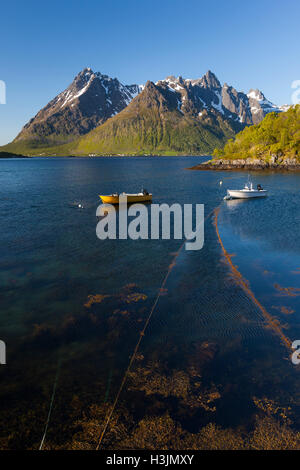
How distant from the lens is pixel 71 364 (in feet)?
47.9

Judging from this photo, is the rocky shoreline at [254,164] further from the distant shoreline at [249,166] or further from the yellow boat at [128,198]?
the yellow boat at [128,198]

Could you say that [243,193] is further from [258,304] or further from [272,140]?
[272,140]

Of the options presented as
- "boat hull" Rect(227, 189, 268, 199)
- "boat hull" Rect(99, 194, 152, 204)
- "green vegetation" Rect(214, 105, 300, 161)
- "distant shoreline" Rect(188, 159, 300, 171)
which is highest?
"green vegetation" Rect(214, 105, 300, 161)

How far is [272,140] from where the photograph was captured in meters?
171

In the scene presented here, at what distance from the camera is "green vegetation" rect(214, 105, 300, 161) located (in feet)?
518

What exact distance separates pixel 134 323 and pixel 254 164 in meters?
166

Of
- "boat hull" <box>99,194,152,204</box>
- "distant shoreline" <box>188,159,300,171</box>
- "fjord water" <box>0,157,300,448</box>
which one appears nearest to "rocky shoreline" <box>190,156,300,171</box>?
"distant shoreline" <box>188,159,300,171</box>

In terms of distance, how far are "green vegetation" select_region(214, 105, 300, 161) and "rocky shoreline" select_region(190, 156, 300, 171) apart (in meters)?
2.62

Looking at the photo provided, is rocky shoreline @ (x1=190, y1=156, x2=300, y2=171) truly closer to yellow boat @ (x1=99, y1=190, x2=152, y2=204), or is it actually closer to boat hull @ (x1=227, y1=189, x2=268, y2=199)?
boat hull @ (x1=227, y1=189, x2=268, y2=199)

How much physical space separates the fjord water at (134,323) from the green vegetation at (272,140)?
144 m

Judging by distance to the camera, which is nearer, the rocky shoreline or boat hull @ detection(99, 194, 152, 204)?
boat hull @ detection(99, 194, 152, 204)

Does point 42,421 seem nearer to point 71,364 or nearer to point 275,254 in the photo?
point 71,364

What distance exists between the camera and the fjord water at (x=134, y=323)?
12.4m

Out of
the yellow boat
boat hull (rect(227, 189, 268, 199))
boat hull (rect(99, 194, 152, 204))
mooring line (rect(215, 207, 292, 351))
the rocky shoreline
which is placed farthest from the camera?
the rocky shoreline
